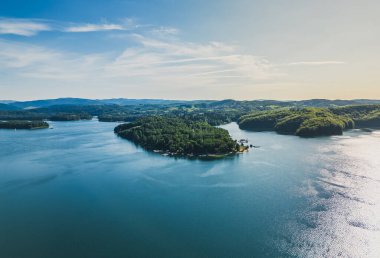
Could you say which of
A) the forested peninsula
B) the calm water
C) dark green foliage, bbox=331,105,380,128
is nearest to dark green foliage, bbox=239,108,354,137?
the forested peninsula

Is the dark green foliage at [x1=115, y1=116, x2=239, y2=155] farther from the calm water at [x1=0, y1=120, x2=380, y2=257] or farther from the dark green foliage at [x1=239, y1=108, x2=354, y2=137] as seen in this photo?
the dark green foliage at [x1=239, y1=108, x2=354, y2=137]

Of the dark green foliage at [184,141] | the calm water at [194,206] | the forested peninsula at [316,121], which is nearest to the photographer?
the calm water at [194,206]

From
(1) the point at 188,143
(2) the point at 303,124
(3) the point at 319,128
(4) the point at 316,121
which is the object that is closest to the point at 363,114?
(4) the point at 316,121

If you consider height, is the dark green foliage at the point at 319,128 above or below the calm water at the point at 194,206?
above

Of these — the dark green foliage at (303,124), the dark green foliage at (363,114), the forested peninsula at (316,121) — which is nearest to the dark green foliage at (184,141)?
the dark green foliage at (303,124)

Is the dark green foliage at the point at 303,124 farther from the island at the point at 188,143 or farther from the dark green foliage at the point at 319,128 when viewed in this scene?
the island at the point at 188,143

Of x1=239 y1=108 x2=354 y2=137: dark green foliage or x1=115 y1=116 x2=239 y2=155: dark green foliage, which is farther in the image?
x1=239 y1=108 x2=354 y2=137: dark green foliage

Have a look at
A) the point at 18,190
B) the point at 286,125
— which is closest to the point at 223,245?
the point at 18,190

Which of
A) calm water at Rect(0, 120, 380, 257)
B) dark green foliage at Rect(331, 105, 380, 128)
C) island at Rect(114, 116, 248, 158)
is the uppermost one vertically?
dark green foliage at Rect(331, 105, 380, 128)
